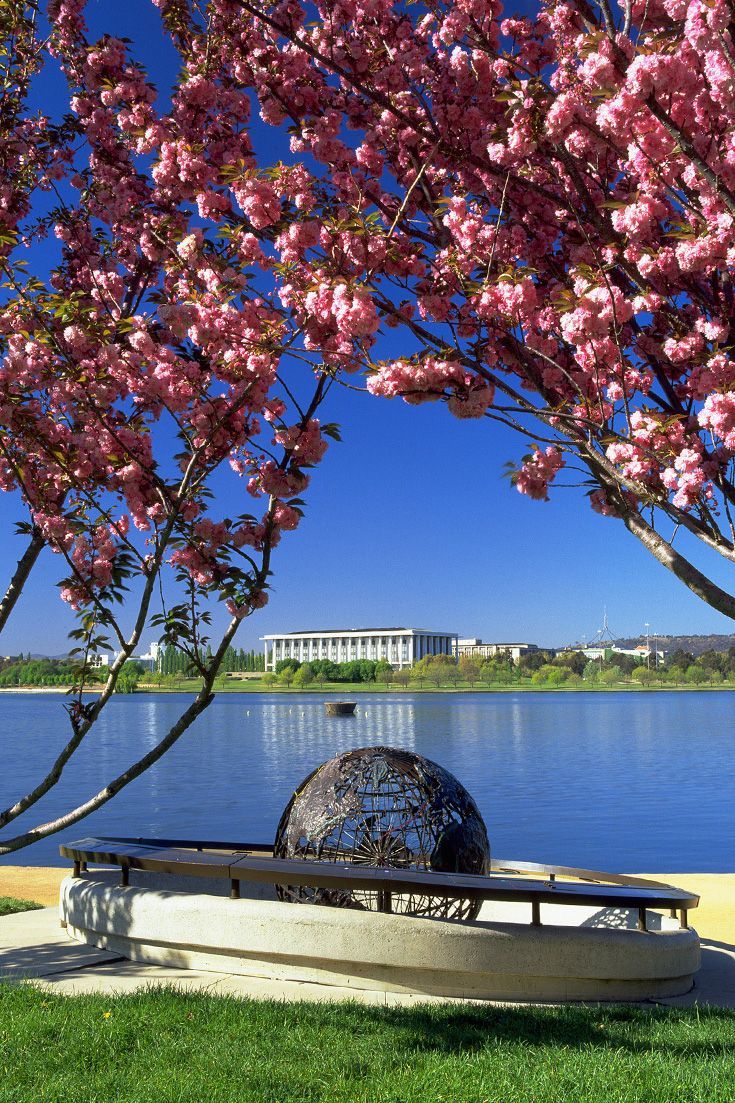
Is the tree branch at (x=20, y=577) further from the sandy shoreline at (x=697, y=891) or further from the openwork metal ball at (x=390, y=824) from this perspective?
the sandy shoreline at (x=697, y=891)

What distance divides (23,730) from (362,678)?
11650 cm

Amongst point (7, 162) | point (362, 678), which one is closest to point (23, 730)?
point (7, 162)

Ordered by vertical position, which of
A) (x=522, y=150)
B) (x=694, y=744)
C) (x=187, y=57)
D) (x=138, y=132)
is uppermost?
(x=187, y=57)

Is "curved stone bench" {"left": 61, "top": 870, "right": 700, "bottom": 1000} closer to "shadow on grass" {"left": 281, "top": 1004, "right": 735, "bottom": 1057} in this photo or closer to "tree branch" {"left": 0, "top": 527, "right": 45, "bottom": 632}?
"shadow on grass" {"left": 281, "top": 1004, "right": 735, "bottom": 1057}

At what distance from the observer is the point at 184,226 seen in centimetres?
702

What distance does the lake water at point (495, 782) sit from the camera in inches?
981

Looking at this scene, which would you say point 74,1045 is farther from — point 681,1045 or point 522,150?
point 522,150

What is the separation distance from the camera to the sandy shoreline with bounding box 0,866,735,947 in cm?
1103

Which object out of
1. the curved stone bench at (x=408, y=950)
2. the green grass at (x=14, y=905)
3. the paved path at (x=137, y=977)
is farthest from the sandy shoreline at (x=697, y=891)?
the curved stone bench at (x=408, y=950)

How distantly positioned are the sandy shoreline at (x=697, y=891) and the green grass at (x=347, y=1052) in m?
4.75

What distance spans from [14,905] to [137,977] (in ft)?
15.5

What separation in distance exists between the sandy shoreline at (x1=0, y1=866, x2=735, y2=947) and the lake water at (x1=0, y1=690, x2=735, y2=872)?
4.03 meters

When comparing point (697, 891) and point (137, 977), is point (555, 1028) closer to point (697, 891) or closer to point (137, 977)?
point (137, 977)

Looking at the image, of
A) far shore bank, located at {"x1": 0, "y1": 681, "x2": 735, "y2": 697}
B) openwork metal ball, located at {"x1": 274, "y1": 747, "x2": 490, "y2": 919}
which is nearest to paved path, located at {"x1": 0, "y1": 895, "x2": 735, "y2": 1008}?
openwork metal ball, located at {"x1": 274, "y1": 747, "x2": 490, "y2": 919}
